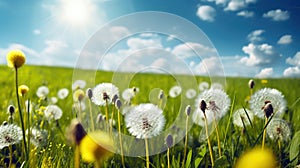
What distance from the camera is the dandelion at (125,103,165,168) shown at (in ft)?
3.59

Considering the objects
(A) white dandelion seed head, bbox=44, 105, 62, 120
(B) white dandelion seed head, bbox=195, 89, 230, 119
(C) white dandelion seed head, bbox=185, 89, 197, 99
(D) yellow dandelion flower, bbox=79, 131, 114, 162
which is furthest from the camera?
(C) white dandelion seed head, bbox=185, 89, 197, 99

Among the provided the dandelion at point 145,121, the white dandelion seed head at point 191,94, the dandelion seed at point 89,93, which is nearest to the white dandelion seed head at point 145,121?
the dandelion at point 145,121

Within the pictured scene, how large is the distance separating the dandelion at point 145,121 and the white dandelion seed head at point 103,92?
29cm

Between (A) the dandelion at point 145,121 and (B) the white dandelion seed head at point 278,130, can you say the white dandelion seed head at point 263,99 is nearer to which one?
(B) the white dandelion seed head at point 278,130

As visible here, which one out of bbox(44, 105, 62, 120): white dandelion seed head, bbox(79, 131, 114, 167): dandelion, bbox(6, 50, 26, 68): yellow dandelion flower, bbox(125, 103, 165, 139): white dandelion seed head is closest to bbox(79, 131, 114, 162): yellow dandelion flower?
bbox(79, 131, 114, 167): dandelion

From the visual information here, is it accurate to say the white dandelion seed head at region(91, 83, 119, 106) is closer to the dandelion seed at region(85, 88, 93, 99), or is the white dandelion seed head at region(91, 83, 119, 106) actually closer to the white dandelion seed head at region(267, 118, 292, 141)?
the dandelion seed at region(85, 88, 93, 99)

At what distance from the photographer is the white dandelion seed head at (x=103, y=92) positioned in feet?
4.59

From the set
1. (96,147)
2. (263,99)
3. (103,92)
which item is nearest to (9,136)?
(103,92)

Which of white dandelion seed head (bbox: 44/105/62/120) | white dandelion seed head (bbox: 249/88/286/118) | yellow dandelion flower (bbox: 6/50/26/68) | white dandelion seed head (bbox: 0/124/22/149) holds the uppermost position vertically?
yellow dandelion flower (bbox: 6/50/26/68)

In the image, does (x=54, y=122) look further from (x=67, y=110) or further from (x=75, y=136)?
(x=75, y=136)

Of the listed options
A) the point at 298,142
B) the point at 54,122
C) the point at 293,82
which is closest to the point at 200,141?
the point at 298,142

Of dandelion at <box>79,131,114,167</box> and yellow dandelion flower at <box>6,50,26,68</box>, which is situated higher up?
yellow dandelion flower at <box>6,50,26,68</box>

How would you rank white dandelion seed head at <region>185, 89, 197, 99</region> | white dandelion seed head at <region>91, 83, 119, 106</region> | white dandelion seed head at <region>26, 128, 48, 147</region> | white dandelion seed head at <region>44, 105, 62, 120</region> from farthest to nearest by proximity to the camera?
white dandelion seed head at <region>185, 89, 197, 99</region>
white dandelion seed head at <region>44, 105, 62, 120</region>
white dandelion seed head at <region>26, 128, 48, 147</region>
white dandelion seed head at <region>91, 83, 119, 106</region>

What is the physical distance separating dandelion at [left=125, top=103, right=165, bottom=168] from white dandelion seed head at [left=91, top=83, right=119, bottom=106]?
0.29 metres
